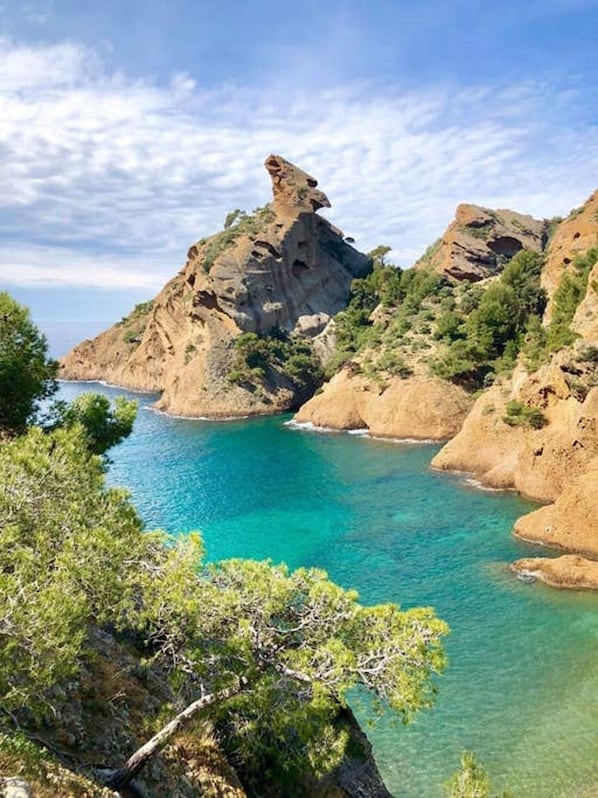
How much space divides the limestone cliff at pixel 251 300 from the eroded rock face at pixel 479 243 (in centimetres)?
1814

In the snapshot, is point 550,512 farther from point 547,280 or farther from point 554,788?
point 547,280

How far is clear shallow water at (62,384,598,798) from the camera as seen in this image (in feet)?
59.1

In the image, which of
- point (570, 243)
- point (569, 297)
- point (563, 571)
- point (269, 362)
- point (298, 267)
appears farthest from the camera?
point (298, 267)

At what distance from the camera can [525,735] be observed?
1850 cm

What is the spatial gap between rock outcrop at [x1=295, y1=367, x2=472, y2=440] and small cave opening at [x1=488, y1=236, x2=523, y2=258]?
107 feet

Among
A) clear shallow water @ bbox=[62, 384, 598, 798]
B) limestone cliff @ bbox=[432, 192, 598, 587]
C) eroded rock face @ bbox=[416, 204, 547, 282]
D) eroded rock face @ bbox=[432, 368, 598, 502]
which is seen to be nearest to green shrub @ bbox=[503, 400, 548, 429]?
limestone cliff @ bbox=[432, 192, 598, 587]

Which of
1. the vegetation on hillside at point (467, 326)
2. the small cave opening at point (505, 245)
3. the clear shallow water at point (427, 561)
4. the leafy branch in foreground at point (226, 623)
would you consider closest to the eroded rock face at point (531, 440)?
the clear shallow water at point (427, 561)

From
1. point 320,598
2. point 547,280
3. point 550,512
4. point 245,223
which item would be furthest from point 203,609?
point 245,223

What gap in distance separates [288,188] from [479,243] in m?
28.4

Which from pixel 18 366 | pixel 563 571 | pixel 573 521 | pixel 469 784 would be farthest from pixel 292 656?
pixel 573 521

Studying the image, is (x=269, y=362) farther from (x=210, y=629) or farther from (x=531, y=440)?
(x=210, y=629)

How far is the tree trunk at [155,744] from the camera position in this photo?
10.4 meters

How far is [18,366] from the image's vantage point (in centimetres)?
2023

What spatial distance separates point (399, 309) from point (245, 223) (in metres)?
29.8
